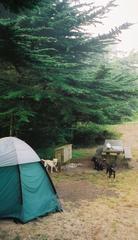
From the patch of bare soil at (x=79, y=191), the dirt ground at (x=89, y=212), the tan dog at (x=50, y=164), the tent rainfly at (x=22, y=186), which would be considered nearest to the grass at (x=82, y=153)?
the tan dog at (x=50, y=164)

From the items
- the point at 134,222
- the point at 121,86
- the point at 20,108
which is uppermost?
the point at 121,86

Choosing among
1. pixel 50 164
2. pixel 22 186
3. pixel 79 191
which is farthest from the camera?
pixel 50 164

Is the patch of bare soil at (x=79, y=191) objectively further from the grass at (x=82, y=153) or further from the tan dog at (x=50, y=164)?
the grass at (x=82, y=153)

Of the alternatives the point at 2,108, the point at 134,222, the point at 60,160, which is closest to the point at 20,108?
the point at 2,108

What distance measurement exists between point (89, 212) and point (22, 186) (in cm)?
226

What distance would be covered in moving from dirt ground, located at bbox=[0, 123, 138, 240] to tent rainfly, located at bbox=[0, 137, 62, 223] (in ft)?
1.10

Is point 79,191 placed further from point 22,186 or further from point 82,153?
point 82,153

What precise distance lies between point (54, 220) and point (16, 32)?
662cm

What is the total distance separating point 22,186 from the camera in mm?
10102

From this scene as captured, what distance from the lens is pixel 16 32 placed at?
11.9 metres

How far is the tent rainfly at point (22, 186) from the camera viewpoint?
32.4ft

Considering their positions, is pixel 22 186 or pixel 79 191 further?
pixel 79 191

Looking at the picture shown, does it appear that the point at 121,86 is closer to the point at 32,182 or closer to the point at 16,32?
the point at 16,32

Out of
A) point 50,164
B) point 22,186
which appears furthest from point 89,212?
point 50,164
